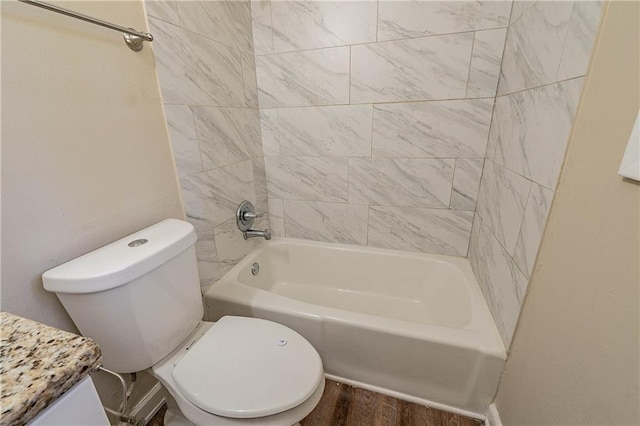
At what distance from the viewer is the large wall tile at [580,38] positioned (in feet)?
2.10

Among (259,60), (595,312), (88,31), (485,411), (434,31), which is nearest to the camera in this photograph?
(595,312)

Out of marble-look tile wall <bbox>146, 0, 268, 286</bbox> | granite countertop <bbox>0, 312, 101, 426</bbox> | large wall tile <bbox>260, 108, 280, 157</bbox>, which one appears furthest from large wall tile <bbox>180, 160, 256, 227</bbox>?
granite countertop <bbox>0, 312, 101, 426</bbox>

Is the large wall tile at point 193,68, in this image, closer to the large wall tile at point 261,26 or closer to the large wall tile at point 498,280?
the large wall tile at point 261,26

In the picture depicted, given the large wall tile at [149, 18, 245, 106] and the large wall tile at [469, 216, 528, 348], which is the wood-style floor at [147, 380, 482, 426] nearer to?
the large wall tile at [469, 216, 528, 348]

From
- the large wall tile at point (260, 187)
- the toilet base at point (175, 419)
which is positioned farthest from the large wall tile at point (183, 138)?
the toilet base at point (175, 419)

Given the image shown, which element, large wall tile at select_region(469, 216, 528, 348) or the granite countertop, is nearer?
the granite countertop

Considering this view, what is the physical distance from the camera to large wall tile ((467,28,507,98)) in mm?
1235

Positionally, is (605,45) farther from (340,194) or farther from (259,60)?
(259,60)

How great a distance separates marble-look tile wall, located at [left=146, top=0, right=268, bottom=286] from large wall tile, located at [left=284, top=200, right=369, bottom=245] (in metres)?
0.29

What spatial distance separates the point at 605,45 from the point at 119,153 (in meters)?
1.34

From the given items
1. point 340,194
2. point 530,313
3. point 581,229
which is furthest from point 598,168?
point 340,194

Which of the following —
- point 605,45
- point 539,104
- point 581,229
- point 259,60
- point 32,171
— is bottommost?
point 581,229

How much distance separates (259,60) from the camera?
158cm

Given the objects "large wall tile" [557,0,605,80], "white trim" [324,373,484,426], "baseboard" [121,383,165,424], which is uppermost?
"large wall tile" [557,0,605,80]
